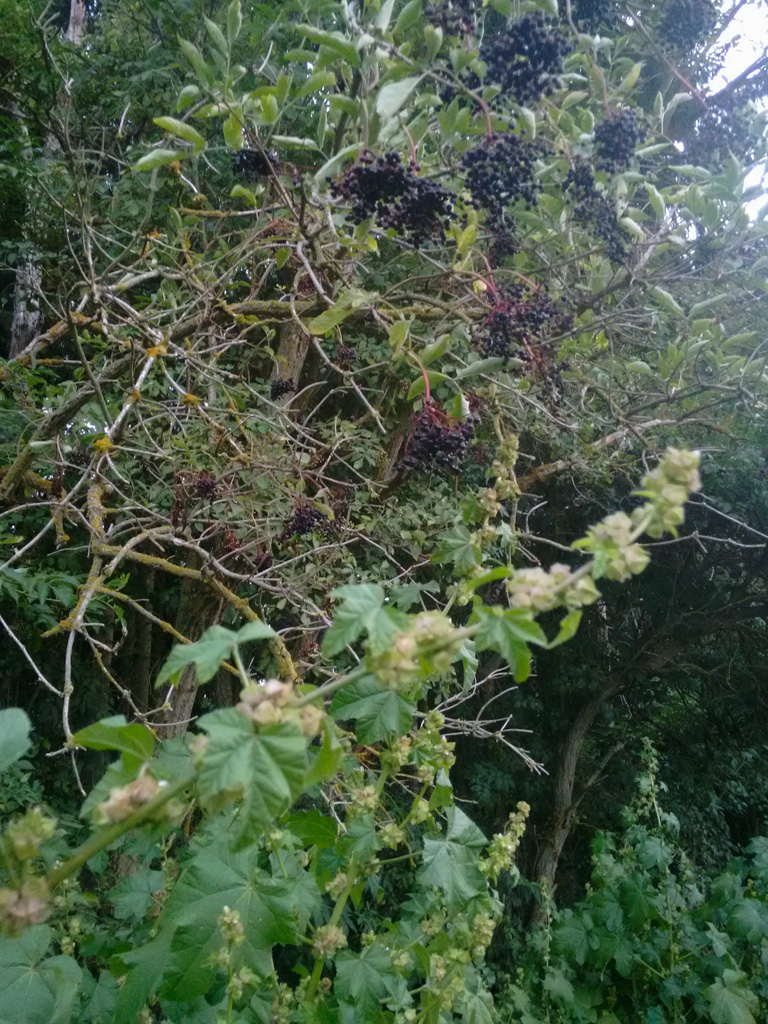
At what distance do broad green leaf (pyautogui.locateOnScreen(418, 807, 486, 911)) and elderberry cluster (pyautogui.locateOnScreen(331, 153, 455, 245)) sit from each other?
3.45 feet

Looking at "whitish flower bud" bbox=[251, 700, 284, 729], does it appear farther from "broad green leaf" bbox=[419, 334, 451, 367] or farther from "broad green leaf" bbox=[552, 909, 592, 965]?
"broad green leaf" bbox=[552, 909, 592, 965]

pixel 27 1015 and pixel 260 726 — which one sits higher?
pixel 260 726

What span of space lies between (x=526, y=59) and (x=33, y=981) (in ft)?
5.58

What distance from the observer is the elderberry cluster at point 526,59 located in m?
1.24

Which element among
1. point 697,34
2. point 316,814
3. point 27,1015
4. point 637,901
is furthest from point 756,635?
point 27,1015

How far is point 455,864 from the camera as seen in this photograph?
1.05m

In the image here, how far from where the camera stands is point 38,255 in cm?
309

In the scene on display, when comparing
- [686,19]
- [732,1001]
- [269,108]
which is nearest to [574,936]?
[732,1001]

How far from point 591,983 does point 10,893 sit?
271 centimetres

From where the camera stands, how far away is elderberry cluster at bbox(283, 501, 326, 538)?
1.75 m

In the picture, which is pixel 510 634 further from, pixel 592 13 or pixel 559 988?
pixel 559 988

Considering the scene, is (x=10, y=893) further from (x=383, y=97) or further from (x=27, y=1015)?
(x=383, y=97)

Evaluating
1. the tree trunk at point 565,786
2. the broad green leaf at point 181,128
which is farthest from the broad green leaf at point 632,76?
the tree trunk at point 565,786

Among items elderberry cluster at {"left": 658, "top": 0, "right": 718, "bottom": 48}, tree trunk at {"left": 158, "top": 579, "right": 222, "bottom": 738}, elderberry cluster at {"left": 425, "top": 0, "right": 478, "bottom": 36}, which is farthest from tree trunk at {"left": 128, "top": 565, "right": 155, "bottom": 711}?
elderberry cluster at {"left": 658, "top": 0, "right": 718, "bottom": 48}
